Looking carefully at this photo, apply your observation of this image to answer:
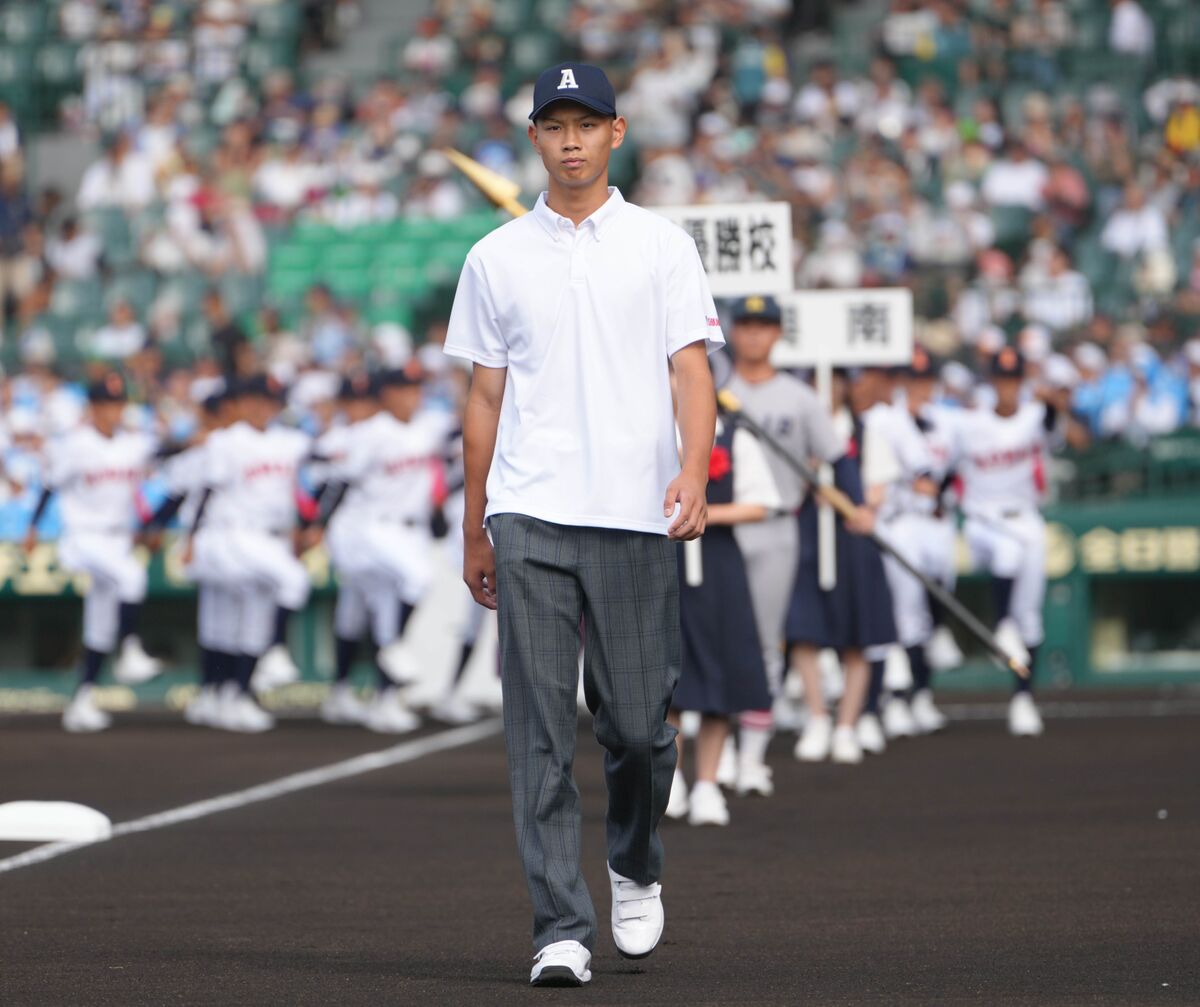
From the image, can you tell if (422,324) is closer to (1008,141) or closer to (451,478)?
(1008,141)

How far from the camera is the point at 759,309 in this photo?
1180 cm

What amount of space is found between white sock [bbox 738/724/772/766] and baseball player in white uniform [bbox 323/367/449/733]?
6.39 metres

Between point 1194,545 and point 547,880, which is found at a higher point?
point 547,880

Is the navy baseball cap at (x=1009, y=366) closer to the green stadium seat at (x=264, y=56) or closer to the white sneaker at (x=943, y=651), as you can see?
the white sneaker at (x=943, y=651)

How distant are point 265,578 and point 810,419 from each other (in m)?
6.77

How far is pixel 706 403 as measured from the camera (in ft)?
20.4

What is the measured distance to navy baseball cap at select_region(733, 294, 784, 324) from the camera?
38.7 ft

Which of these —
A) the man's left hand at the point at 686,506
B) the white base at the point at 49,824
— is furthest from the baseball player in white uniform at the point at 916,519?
the man's left hand at the point at 686,506

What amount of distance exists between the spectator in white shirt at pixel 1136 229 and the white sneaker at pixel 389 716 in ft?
30.7

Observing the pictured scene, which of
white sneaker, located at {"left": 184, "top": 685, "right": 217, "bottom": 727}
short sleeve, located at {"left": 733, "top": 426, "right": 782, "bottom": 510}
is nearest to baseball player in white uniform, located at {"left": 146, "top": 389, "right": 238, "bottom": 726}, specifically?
white sneaker, located at {"left": 184, "top": 685, "right": 217, "bottom": 727}

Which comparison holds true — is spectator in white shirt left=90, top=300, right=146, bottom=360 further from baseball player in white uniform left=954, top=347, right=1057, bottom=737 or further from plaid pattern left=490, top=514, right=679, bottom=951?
plaid pattern left=490, top=514, right=679, bottom=951

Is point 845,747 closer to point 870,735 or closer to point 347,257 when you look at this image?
point 870,735

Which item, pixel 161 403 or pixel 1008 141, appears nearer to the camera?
pixel 161 403

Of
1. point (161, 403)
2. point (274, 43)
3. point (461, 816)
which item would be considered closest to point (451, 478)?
point (161, 403)
